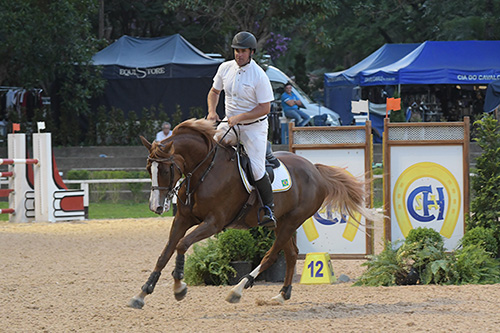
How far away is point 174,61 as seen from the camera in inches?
933

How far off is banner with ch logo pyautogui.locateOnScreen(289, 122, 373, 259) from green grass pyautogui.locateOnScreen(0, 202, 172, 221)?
27.4ft

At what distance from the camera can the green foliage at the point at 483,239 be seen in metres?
8.98

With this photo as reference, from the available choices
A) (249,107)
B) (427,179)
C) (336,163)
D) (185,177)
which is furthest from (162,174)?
(427,179)

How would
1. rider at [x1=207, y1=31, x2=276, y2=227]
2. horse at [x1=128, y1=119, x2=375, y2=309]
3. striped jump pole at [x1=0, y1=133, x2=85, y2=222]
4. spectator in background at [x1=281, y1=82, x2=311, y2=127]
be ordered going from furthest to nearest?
1. spectator in background at [x1=281, y1=82, x2=311, y2=127]
2. striped jump pole at [x1=0, y1=133, x2=85, y2=222]
3. rider at [x1=207, y1=31, x2=276, y2=227]
4. horse at [x1=128, y1=119, x2=375, y2=309]

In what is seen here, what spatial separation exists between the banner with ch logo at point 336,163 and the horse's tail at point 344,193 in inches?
25.3

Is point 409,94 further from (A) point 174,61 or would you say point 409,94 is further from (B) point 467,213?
(B) point 467,213

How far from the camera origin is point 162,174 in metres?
6.89

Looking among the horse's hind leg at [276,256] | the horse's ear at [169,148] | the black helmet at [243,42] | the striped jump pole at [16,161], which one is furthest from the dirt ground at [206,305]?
the striped jump pole at [16,161]

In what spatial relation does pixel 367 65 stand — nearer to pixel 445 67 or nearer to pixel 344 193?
pixel 445 67

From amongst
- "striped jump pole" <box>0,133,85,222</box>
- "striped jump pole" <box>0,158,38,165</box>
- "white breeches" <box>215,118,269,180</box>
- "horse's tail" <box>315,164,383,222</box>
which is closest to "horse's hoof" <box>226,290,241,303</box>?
"white breeches" <box>215,118,269,180</box>

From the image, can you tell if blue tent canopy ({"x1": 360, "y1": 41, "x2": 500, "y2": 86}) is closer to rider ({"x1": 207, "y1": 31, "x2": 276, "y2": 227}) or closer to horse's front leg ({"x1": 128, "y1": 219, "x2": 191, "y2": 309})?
rider ({"x1": 207, "y1": 31, "x2": 276, "y2": 227})

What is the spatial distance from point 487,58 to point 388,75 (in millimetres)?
2979

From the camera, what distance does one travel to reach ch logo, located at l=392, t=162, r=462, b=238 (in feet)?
31.2

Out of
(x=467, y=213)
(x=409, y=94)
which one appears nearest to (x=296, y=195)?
(x=467, y=213)
